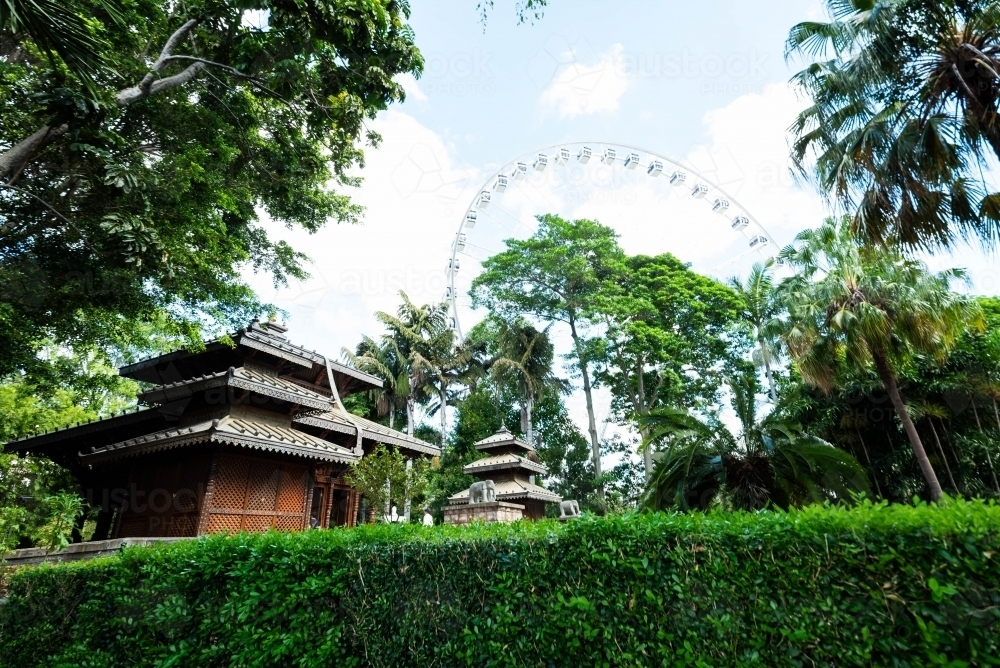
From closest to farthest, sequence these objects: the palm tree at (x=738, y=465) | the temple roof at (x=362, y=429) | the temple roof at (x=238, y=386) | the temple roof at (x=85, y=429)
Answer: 1. the palm tree at (x=738, y=465)
2. the temple roof at (x=238, y=386)
3. the temple roof at (x=85, y=429)
4. the temple roof at (x=362, y=429)

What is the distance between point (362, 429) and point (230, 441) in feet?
18.1

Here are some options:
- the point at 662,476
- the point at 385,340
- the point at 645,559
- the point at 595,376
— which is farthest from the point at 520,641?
the point at 385,340

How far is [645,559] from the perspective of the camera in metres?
3.13

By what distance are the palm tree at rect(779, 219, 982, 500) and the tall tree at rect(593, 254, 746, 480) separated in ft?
34.3

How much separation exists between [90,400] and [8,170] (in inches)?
685

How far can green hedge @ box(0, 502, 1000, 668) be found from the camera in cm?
243

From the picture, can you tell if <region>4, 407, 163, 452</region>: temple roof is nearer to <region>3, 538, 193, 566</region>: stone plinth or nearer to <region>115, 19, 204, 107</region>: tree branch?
<region>3, 538, 193, 566</region>: stone plinth

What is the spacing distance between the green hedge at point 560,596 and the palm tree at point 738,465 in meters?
7.94

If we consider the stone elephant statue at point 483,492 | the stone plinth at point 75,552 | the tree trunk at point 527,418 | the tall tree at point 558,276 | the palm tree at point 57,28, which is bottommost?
the stone plinth at point 75,552

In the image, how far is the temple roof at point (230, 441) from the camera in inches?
375

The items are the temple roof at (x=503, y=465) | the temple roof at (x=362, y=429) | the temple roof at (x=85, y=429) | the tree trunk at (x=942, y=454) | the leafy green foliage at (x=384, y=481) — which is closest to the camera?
the leafy green foliage at (x=384, y=481)

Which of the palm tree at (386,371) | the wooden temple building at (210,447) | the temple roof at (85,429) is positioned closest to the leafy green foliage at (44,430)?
the temple roof at (85,429)

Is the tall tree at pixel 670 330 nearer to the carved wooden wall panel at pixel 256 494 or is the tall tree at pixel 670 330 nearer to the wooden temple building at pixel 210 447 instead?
the wooden temple building at pixel 210 447

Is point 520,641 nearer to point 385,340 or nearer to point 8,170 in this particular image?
point 8,170
